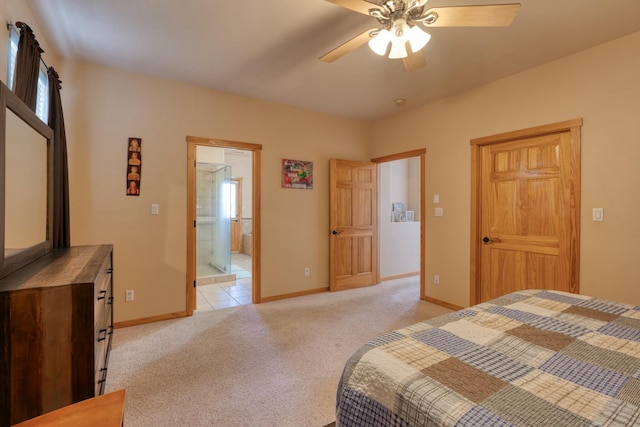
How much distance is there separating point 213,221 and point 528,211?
4677mm

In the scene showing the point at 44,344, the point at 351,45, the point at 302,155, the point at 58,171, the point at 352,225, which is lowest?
the point at 44,344

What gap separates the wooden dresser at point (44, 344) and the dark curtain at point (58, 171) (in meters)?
1.27

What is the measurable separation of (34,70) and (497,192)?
408cm

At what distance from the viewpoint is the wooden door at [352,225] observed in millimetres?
4402

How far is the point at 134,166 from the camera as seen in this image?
3.13 metres

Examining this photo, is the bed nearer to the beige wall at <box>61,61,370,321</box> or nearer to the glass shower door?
the beige wall at <box>61,61,370,321</box>

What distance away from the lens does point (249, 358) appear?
2.47 m

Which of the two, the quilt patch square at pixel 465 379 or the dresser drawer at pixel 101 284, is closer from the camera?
the quilt patch square at pixel 465 379

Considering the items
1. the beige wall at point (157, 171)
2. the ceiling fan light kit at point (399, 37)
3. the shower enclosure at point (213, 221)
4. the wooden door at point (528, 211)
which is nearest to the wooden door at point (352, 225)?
the beige wall at point (157, 171)

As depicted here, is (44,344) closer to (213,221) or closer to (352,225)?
(352,225)

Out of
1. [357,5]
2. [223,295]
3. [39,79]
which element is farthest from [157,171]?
[357,5]

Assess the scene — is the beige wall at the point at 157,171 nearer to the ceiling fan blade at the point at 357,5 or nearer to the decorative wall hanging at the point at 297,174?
the decorative wall hanging at the point at 297,174

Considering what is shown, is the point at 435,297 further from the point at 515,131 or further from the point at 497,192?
the point at 515,131

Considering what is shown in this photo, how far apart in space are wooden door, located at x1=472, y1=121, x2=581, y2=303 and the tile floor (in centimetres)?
293
